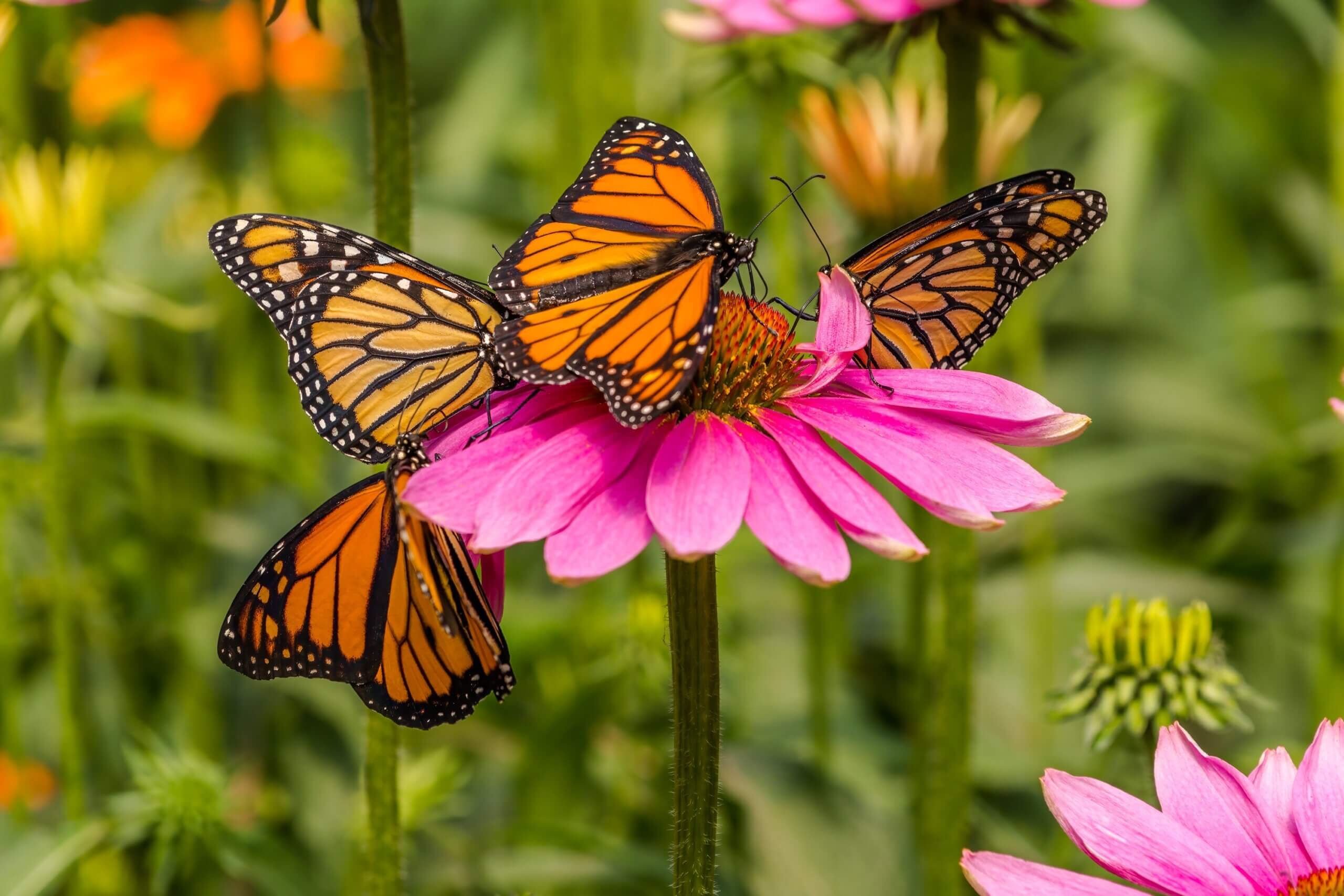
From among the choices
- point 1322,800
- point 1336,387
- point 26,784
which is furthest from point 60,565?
point 1336,387

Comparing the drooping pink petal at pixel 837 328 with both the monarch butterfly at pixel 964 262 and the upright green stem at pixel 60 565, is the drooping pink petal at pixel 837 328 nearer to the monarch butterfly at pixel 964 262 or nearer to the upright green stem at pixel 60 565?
the monarch butterfly at pixel 964 262

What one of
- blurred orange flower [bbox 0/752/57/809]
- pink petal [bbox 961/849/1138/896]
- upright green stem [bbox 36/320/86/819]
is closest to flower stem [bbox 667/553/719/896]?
pink petal [bbox 961/849/1138/896]

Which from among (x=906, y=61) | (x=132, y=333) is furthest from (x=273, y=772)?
(x=906, y=61)

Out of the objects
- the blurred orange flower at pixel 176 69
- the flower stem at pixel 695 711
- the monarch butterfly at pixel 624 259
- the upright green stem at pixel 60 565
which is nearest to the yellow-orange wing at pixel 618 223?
the monarch butterfly at pixel 624 259

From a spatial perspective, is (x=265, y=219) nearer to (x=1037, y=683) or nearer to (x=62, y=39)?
(x=62, y=39)

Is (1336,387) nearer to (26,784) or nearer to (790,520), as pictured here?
(790,520)

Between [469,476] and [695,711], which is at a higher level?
[469,476]
